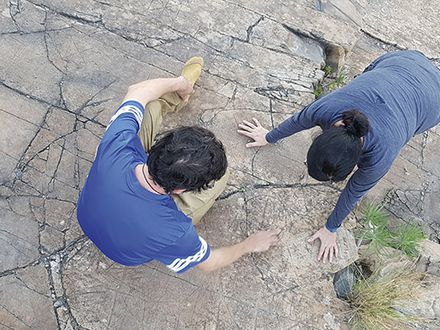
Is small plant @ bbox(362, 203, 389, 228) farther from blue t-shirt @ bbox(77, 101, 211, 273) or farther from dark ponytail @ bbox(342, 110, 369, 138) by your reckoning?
blue t-shirt @ bbox(77, 101, 211, 273)

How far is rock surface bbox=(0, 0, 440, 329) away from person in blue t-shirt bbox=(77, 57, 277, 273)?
33 cm

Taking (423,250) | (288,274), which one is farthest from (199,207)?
(423,250)

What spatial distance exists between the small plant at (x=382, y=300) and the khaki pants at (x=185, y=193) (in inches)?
34.5

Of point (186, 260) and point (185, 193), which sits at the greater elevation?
point (185, 193)

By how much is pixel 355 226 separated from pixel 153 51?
147cm

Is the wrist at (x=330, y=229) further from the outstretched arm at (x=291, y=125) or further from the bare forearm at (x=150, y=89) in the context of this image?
the bare forearm at (x=150, y=89)

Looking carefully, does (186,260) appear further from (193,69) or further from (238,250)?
(193,69)

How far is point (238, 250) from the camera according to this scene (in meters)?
2.48

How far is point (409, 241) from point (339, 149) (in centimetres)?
126

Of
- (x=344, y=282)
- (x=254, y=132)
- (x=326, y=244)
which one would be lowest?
(x=344, y=282)

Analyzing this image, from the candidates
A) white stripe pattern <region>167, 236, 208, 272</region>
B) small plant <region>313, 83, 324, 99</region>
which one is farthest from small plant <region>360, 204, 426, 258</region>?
white stripe pattern <region>167, 236, 208, 272</region>

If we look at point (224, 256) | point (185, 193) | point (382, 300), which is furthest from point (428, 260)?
point (185, 193)

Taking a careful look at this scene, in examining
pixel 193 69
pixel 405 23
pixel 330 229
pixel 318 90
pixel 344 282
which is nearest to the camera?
pixel 330 229

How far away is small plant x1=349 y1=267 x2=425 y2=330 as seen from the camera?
2719 mm
